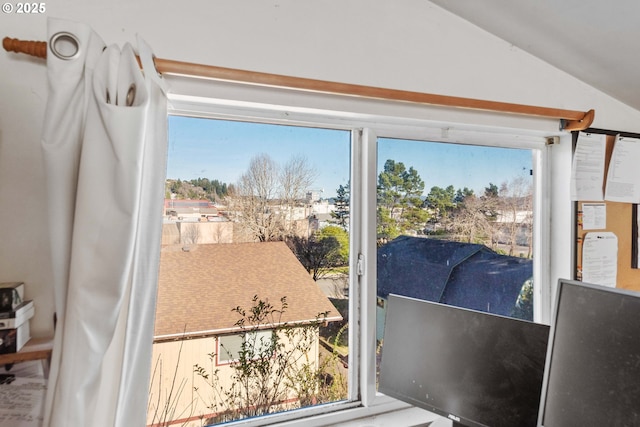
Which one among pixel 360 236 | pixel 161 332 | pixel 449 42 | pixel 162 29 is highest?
pixel 449 42

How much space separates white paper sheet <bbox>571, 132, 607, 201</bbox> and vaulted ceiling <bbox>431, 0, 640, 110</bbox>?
0.79 feet

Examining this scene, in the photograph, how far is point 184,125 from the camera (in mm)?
1104

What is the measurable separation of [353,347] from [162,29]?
1.14m

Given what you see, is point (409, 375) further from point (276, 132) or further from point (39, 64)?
point (39, 64)

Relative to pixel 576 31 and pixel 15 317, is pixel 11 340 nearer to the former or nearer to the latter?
pixel 15 317

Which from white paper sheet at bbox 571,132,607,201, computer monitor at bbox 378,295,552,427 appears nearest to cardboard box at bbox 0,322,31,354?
computer monitor at bbox 378,295,552,427

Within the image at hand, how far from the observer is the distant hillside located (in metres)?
1.09

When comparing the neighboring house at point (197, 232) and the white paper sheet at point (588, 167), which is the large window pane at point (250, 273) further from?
the white paper sheet at point (588, 167)

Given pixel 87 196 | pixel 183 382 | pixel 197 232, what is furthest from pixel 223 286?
pixel 87 196

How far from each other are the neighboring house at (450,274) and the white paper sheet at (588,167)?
37 centimetres

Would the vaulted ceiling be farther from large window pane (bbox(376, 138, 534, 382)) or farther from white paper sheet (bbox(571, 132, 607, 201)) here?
large window pane (bbox(376, 138, 534, 382))

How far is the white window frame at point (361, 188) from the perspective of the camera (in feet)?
3.76

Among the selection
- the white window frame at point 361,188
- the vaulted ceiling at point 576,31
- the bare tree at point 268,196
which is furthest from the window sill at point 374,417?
the vaulted ceiling at point 576,31

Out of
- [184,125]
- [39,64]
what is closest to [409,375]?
[184,125]
